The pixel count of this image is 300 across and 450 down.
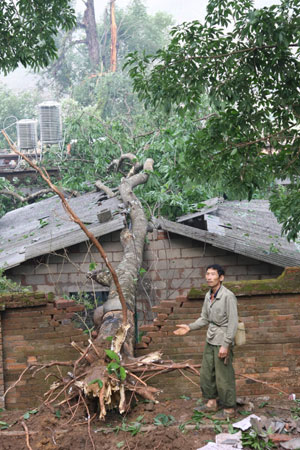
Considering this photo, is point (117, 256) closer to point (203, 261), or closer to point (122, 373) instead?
point (203, 261)

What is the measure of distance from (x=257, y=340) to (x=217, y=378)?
3.79 feet

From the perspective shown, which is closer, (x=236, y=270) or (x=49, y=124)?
(x=236, y=270)

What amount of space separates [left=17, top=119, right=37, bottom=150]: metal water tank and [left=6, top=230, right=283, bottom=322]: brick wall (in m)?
17.1

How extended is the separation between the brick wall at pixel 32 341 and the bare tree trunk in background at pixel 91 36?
43.2 metres

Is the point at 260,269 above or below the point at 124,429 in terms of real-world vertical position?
above

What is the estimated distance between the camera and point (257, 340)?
22.9 ft

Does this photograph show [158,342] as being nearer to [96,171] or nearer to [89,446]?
[89,446]

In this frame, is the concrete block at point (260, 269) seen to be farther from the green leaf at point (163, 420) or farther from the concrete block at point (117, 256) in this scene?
the green leaf at point (163, 420)

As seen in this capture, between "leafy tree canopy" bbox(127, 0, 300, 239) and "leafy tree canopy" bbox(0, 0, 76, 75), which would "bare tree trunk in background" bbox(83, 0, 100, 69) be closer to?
"leafy tree canopy" bbox(0, 0, 76, 75)

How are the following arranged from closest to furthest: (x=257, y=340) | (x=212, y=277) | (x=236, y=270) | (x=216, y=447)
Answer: (x=216, y=447)
(x=212, y=277)
(x=257, y=340)
(x=236, y=270)

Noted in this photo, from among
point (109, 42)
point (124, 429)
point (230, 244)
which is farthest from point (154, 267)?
point (109, 42)

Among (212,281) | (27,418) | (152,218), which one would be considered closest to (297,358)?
(212,281)

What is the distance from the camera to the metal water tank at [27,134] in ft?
88.6

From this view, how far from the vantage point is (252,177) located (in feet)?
28.6
